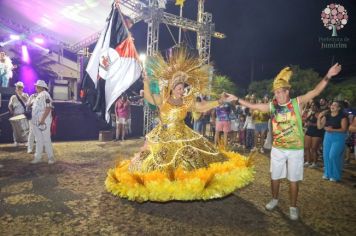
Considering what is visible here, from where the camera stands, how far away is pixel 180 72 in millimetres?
5586

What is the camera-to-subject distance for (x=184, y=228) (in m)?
4.06

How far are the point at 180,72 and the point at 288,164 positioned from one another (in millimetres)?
2609

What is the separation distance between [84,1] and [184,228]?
18.2m

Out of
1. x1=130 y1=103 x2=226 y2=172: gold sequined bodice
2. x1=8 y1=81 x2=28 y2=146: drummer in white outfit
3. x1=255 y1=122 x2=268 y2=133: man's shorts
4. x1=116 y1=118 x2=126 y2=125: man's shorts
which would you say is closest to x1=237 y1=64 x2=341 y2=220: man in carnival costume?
x1=130 y1=103 x2=226 y2=172: gold sequined bodice

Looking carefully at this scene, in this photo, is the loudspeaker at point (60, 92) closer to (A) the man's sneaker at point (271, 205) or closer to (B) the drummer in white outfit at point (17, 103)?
(B) the drummer in white outfit at point (17, 103)

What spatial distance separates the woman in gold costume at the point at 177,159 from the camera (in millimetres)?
4355

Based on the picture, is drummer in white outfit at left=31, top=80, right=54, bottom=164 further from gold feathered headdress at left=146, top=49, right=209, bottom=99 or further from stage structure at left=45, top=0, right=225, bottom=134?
stage structure at left=45, top=0, right=225, bottom=134

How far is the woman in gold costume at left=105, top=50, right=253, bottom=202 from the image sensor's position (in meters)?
4.36

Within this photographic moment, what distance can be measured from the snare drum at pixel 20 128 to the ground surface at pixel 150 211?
341cm

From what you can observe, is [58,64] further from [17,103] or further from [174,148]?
[174,148]

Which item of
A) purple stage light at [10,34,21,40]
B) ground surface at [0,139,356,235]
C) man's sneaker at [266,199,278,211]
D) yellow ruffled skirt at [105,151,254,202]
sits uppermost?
purple stage light at [10,34,21,40]

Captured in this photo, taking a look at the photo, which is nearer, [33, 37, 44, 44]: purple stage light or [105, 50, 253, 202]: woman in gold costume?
[105, 50, 253, 202]: woman in gold costume

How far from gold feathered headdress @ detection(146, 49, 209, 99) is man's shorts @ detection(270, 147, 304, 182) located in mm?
2023

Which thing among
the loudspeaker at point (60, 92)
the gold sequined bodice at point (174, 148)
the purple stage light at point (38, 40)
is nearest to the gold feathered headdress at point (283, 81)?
the gold sequined bodice at point (174, 148)
